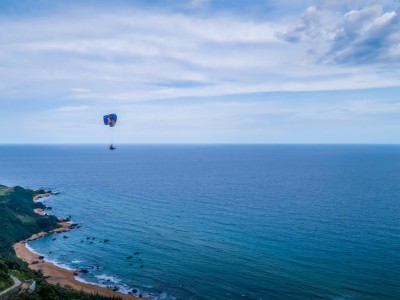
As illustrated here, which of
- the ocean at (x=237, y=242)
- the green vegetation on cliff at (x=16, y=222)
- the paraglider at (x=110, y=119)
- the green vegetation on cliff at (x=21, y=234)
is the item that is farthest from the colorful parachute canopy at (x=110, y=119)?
the green vegetation on cliff at (x=16, y=222)

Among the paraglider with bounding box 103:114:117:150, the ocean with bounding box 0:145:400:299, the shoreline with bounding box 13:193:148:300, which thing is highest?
the paraglider with bounding box 103:114:117:150

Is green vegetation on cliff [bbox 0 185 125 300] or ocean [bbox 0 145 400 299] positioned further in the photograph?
ocean [bbox 0 145 400 299]

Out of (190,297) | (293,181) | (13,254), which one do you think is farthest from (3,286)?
(293,181)

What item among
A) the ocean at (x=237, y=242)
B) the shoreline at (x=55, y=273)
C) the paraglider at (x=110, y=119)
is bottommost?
the shoreline at (x=55, y=273)

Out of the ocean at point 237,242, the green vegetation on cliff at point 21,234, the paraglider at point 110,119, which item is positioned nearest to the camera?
the green vegetation on cliff at point 21,234

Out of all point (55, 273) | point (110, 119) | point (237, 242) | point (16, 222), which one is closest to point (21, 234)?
point (16, 222)

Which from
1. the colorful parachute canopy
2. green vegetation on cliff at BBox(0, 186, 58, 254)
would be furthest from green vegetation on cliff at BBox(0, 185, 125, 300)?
the colorful parachute canopy

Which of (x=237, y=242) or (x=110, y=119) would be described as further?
(x=237, y=242)

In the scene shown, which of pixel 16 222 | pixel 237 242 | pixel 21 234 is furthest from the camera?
pixel 16 222

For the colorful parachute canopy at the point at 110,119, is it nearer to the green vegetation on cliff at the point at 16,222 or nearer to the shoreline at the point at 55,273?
the shoreline at the point at 55,273

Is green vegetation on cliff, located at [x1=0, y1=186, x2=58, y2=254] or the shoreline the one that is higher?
green vegetation on cliff, located at [x1=0, y1=186, x2=58, y2=254]

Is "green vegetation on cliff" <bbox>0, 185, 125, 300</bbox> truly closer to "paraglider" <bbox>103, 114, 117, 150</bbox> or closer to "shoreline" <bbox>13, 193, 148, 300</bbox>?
"shoreline" <bbox>13, 193, 148, 300</bbox>

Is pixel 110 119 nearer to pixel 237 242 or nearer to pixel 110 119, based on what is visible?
pixel 110 119

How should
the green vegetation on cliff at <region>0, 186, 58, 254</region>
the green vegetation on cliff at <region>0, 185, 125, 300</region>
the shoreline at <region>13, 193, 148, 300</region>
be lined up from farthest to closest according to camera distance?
1. the green vegetation on cliff at <region>0, 186, 58, 254</region>
2. the shoreline at <region>13, 193, 148, 300</region>
3. the green vegetation on cliff at <region>0, 185, 125, 300</region>
